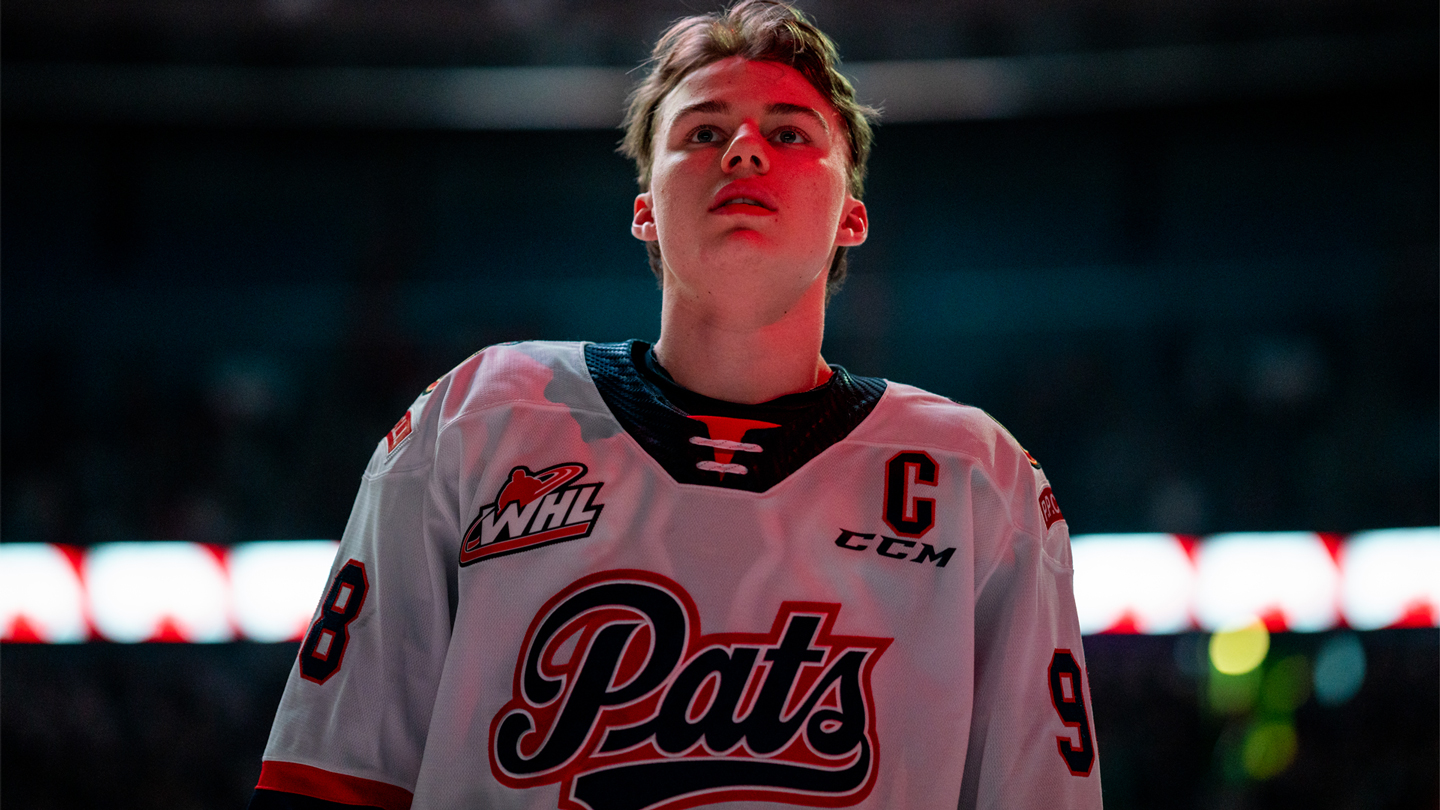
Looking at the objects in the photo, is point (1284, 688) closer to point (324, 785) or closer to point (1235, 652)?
point (1235, 652)

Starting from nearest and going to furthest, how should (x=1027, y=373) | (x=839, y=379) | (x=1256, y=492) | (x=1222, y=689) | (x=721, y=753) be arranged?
(x=721, y=753), (x=839, y=379), (x=1222, y=689), (x=1256, y=492), (x=1027, y=373)

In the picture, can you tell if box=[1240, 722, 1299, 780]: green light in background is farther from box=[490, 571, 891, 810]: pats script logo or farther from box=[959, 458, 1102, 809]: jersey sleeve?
box=[490, 571, 891, 810]: pats script logo

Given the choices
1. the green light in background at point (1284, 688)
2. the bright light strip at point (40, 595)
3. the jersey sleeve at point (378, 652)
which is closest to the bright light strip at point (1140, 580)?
the green light in background at point (1284, 688)

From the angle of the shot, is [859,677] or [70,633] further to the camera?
[70,633]

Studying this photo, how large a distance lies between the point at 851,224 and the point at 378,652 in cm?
96

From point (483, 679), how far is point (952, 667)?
594mm

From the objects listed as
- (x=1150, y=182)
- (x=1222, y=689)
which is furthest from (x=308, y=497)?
(x=1150, y=182)

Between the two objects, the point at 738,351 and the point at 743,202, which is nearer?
the point at 743,202

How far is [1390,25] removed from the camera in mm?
8062

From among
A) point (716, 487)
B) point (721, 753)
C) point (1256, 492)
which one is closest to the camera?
point (721, 753)

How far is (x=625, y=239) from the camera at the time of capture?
30.3ft

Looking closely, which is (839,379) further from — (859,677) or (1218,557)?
(1218,557)

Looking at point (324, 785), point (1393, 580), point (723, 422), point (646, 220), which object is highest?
point (1393, 580)

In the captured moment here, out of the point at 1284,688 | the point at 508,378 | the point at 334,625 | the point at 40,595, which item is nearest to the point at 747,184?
the point at 508,378
